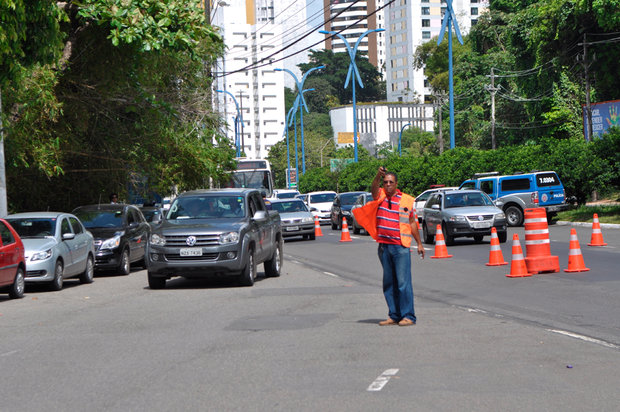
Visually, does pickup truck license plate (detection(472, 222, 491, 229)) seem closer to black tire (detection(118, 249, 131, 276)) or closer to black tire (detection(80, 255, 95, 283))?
black tire (detection(118, 249, 131, 276))

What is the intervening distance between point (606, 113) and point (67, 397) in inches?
1745

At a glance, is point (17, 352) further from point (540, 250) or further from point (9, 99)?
point (9, 99)

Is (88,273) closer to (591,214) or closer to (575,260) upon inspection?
(575,260)

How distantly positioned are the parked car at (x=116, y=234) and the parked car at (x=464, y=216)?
8628 mm

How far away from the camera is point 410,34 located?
542ft

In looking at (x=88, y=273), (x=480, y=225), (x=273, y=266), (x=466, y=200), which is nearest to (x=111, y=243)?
(x=88, y=273)

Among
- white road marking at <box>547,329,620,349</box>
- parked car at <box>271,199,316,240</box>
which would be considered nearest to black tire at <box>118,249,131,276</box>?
parked car at <box>271,199,316,240</box>

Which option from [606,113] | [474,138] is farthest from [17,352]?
[474,138]

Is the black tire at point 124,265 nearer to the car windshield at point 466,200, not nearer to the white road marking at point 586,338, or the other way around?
the car windshield at point 466,200

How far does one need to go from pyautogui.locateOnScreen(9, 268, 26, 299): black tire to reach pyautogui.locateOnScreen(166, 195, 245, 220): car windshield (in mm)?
2922

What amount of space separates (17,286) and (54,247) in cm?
182

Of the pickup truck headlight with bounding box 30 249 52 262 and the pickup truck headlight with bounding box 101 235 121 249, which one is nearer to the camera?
the pickup truck headlight with bounding box 30 249 52 262

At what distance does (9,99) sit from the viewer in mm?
21312

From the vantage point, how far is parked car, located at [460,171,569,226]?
115 ft
